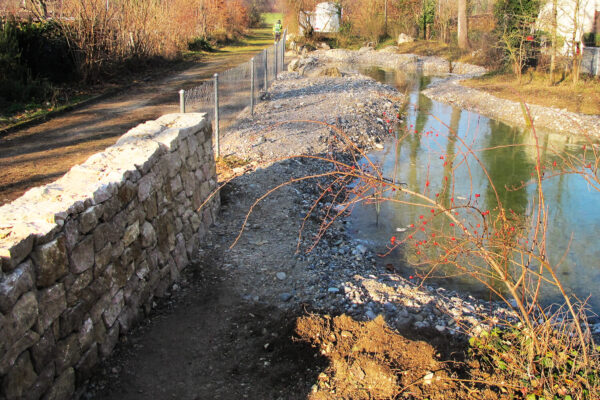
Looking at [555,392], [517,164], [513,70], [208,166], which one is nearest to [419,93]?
[513,70]

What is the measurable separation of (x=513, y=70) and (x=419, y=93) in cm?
405

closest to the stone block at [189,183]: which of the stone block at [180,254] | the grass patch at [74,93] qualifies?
the stone block at [180,254]

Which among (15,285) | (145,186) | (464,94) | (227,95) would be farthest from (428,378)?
(464,94)

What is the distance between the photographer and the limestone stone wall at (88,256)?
314 cm

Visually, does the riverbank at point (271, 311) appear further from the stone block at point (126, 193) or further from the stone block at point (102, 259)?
the stone block at point (126, 193)

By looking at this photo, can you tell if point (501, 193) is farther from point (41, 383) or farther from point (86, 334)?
point (41, 383)

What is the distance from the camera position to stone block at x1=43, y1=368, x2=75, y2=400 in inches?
133

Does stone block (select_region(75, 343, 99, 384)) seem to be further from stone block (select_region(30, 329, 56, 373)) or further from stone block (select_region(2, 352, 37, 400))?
stone block (select_region(2, 352, 37, 400))

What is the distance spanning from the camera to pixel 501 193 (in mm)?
10250

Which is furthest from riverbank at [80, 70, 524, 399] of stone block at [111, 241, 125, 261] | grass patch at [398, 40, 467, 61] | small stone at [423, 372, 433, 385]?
grass patch at [398, 40, 467, 61]

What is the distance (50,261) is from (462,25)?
3008cm

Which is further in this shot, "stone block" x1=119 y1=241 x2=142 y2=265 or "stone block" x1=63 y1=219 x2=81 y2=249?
"stone block" x1=119 y1=241 x2=142 y2=265

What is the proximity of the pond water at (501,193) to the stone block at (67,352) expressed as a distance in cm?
301

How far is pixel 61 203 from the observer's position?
3.71 m
